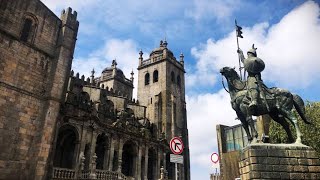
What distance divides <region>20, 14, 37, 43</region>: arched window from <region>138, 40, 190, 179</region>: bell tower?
23136 mm

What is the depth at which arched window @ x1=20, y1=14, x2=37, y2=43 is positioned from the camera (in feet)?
69.3

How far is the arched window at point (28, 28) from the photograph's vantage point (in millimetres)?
21125

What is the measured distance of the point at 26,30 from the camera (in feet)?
70.3

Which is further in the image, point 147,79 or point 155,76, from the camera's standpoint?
point 147,79

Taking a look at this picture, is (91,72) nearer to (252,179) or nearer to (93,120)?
(93,120)

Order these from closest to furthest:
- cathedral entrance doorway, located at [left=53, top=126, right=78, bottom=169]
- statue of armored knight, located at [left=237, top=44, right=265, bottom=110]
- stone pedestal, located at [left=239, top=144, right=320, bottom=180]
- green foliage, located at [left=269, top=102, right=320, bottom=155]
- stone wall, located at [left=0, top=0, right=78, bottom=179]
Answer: stone pedestal, located at [left=239, top=144, right=320, bottom=180] → statue of armored knight, located at [left=237, top=44, right=265, bottom=110] → stone wall, located at [left=0, top=0, right=78, bottom=179] → green foliage, located at [left=269, top=102, right=320, bottom=155] → cathedral entrance doorway, located at [left=53, top=126, right=78, bottom=169]

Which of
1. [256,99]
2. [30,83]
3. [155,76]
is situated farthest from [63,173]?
[155,76]

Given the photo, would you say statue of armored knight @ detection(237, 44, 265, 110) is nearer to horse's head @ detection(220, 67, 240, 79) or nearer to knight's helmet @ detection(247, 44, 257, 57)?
knight's helmet @ detection(247, 44, 257, 57)

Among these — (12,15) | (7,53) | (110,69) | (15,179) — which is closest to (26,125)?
(15,179)

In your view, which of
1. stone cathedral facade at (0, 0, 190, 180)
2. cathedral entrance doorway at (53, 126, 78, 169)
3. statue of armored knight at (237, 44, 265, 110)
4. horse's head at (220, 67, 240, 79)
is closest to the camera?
statue of armored knight at (237, 44, 265, 110)

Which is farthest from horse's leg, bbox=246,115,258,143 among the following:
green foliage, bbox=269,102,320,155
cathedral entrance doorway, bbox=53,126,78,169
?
cathedral entrance doorway, bbox=53,126,78,169

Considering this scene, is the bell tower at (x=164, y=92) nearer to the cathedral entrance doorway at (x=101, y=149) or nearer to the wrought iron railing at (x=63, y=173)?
the cathedral entrance doorway at (x=101, y=149)

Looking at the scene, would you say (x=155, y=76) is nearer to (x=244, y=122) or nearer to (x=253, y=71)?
(x=253, y=71)

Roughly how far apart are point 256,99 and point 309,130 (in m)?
13.6
